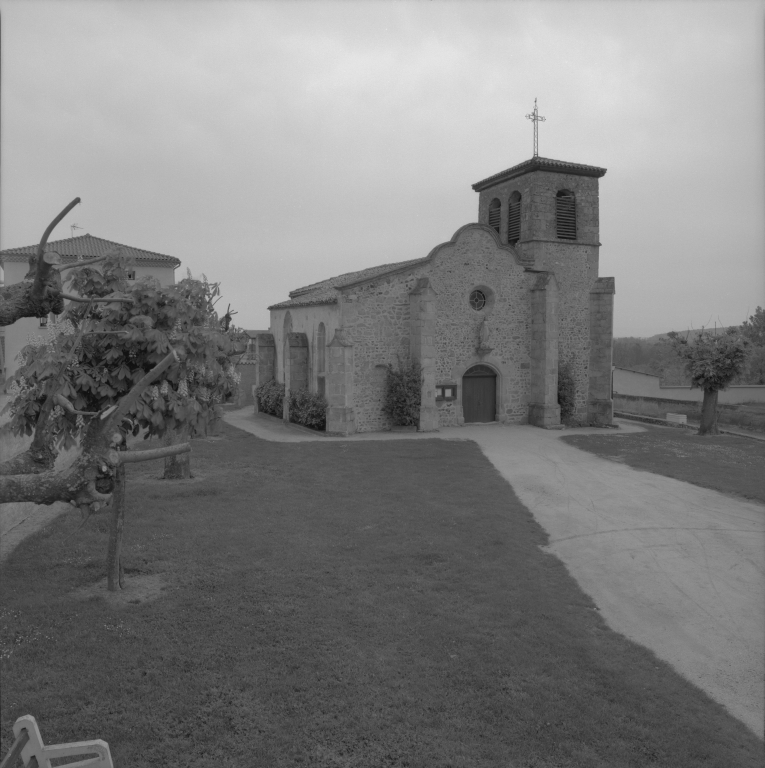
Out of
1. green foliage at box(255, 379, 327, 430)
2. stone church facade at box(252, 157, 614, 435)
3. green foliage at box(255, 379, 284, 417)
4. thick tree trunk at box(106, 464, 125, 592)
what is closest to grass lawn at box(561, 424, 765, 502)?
stone church facade at box(252, 157, 614, 435)

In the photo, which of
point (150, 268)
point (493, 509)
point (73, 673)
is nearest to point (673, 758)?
point (73, 673)

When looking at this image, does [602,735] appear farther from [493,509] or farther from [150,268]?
[150,268]

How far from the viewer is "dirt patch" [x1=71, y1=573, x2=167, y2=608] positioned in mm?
8430

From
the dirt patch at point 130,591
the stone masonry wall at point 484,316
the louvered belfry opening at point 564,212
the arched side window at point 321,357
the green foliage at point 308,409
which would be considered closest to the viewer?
the dirt patch at point 130,591

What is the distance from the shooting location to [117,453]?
4746 millimetres

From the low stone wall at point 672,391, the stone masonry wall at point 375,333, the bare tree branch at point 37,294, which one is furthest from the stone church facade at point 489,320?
the bare tree branch at point 37,294

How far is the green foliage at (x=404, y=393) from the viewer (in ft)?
77.3

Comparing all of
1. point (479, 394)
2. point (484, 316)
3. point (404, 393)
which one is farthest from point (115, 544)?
point (484, 316)

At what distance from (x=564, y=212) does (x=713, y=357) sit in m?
8.20

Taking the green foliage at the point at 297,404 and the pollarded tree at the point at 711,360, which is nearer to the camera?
the green foliage at the point at 297,404

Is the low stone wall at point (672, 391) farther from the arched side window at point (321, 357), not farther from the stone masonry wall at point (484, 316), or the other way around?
the arched side window at point (321, 357)

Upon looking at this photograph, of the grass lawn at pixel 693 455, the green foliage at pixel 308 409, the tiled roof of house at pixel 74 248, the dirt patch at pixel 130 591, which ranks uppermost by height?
the tiled roof of house at pixel 74 248

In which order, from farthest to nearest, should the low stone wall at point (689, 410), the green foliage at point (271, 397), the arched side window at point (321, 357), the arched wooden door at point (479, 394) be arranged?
the low stone wall at point (689, 410) → the green foliage at point (271, 397) → the arched wooden door at point (479, 394) → the arched side window at point (321, 357)

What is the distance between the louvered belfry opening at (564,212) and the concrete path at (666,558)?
1097cm
